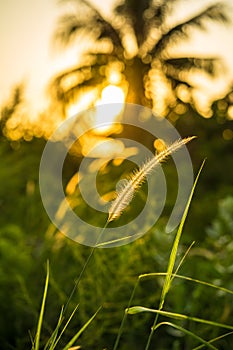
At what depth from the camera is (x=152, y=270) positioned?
2750mm

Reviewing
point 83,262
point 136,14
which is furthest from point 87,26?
point 83,262

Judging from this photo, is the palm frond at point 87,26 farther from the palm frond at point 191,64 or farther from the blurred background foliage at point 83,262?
the blurred background foliage at point 83,262

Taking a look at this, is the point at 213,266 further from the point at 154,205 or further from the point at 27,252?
the point at 27,252

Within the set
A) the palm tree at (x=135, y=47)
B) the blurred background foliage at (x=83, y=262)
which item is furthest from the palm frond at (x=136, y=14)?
the blurred background foliage at (x=83, y=262)

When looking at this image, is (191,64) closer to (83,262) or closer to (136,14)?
(136,14)

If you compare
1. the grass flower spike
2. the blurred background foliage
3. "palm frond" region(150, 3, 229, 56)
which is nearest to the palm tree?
"palm frond" region(150, 3, 229, 56)

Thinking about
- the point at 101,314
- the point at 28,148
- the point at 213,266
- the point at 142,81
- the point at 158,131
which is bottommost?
the point at 142,81

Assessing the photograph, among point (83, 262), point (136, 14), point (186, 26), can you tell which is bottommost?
point (186, 26)

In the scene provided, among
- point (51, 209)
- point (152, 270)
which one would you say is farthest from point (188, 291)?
point (51, 209)

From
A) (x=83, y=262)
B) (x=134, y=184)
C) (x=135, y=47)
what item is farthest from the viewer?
(x=135, y=47)

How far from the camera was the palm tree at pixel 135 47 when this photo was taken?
24441 millimetres

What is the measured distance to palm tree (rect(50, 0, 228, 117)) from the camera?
962 inches

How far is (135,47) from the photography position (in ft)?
83.7

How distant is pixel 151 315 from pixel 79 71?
2288 cm
